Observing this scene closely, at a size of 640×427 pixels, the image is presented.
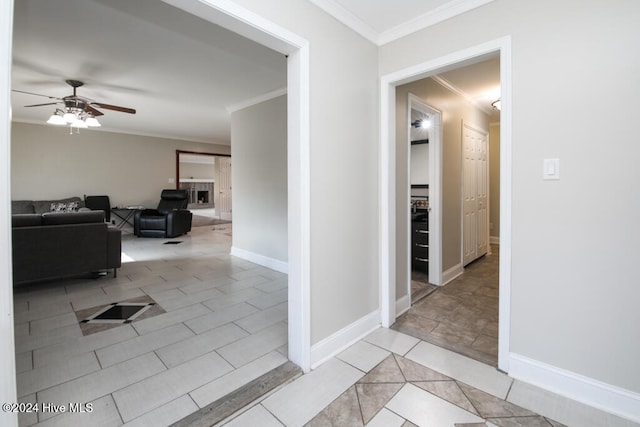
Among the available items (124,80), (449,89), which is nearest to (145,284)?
(124,80)

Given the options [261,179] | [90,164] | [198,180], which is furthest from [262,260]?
[198,180]

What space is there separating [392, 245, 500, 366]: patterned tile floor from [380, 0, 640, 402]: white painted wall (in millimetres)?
434

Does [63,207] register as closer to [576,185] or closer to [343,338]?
[343,338]

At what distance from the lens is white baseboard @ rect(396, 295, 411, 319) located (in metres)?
2.87

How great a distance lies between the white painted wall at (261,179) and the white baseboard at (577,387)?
3002 millimetres

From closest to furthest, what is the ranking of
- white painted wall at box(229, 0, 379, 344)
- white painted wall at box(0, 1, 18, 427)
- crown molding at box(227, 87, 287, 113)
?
white painted wall at box(0, 1, 18, 427) → white painted wall at box(229, 0, 379, 344) → crown molding at box(227, 87, 287, 113)

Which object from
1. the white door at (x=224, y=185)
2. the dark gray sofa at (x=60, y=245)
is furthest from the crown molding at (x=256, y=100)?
the white door at (x=224, y=185)

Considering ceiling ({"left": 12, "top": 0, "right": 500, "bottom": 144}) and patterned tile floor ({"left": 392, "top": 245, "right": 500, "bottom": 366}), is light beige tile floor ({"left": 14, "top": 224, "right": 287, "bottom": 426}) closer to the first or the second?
patterned tile floor ({"left": 392, "top": 245, "right": 500, "bottom": 366})

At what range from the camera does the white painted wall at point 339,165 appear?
202 cm

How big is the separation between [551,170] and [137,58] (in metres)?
3.89

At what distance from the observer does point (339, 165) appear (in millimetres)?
2223

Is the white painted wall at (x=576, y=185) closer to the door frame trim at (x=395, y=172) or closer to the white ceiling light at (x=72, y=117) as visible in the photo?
the door frame trim at (x=395, y=172)

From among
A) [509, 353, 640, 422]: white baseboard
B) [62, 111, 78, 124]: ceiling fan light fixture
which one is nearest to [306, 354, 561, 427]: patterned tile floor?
[509, 353, 640, 422]: white baseboard

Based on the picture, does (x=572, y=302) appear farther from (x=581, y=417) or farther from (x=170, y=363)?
(x=170, y=363)
